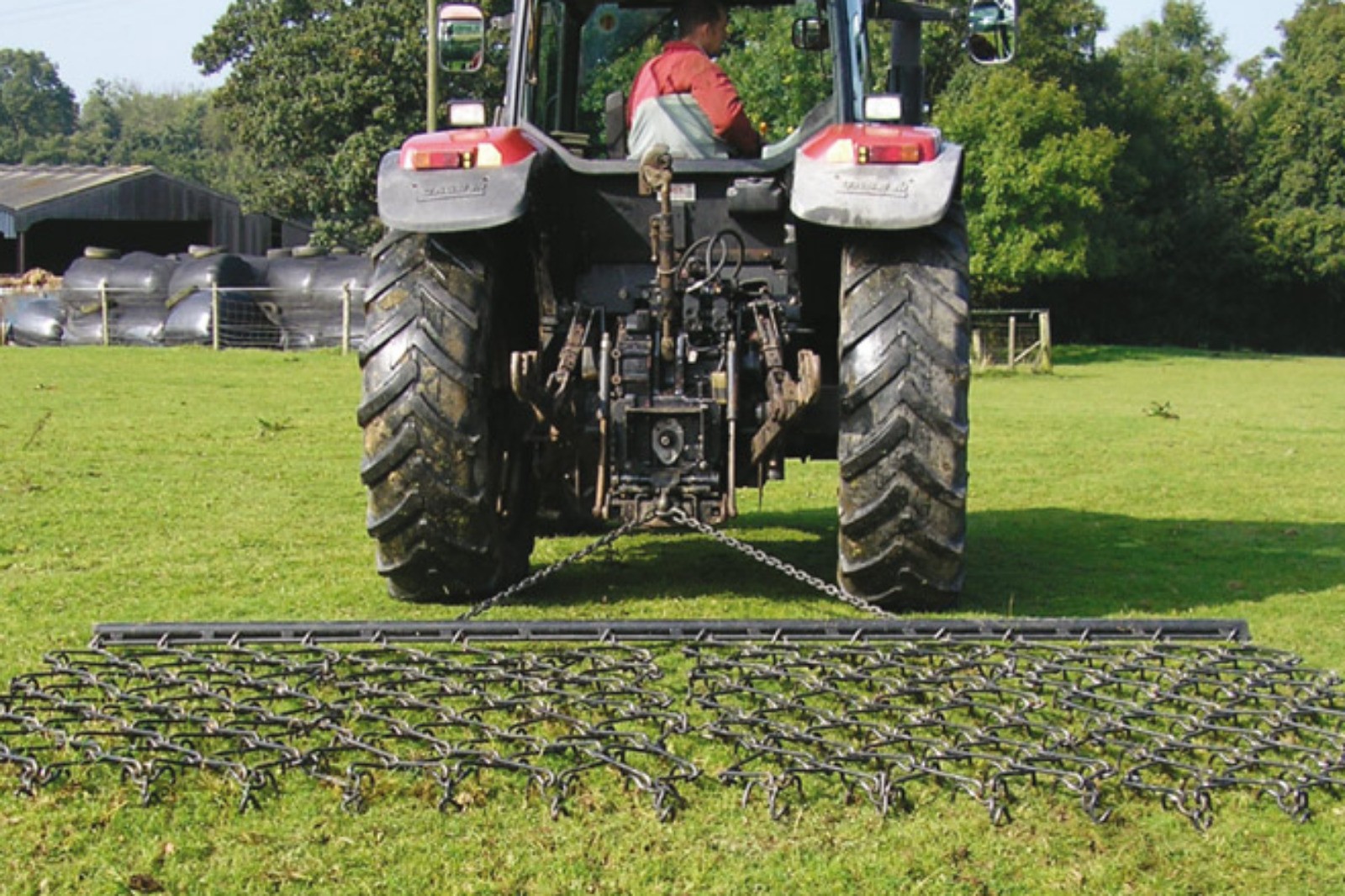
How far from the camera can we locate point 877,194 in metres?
6.21

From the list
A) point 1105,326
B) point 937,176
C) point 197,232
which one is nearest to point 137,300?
point 197,232

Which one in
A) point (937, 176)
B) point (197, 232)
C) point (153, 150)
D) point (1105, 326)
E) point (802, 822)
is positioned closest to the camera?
point (802, 822)

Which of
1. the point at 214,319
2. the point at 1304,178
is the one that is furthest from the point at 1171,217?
the point at 214,319

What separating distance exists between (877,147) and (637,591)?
86.0 inches

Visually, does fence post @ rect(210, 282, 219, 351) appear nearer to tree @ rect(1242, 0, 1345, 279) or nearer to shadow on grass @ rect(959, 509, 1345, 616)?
shadow on grass @ rect(959, 509, 1345, 616)

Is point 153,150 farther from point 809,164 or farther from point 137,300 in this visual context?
point 809,164

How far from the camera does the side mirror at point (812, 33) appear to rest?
7.46 meters

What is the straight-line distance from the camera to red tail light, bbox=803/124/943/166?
627 cm

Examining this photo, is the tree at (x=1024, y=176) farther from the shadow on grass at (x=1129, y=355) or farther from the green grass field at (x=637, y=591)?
the green grass field at (x=637, y=591)

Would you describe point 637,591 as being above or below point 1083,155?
below

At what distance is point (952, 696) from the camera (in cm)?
493

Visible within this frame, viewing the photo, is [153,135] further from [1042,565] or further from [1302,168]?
[1042,565]

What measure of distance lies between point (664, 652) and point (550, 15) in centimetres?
358

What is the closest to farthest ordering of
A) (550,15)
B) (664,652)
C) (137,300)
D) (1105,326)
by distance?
(664,652) → (550,15) → (137,300) → (1105,326)
